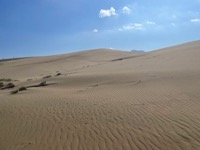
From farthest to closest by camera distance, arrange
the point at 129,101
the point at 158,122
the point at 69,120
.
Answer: the point at 129,101 < the point at 69,120 < the point at 158,122

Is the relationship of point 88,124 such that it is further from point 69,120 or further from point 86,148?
point 86,148

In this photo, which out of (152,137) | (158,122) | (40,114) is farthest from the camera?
(40,114)

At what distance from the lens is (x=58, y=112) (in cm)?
849

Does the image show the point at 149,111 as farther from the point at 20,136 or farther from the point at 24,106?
the point at 24,106

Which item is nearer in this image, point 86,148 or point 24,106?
point 86,148

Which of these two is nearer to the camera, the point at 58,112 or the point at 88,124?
the point at 88,124

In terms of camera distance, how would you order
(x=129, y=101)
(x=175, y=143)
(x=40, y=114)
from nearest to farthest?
(x=175, y=143) → (x=40, y=114) → (x=129, y=101)

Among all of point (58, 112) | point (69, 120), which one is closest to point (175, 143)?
point (69, 120)

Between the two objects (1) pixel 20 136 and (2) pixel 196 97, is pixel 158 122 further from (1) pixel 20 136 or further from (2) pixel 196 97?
(1) pixel 20 136

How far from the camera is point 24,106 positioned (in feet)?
32.6

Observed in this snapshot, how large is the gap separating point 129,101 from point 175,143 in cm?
420

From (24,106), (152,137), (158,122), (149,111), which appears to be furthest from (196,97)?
(24,106)

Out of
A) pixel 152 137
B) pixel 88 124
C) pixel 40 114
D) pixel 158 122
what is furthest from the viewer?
pixel 40 114

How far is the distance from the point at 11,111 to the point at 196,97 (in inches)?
265
